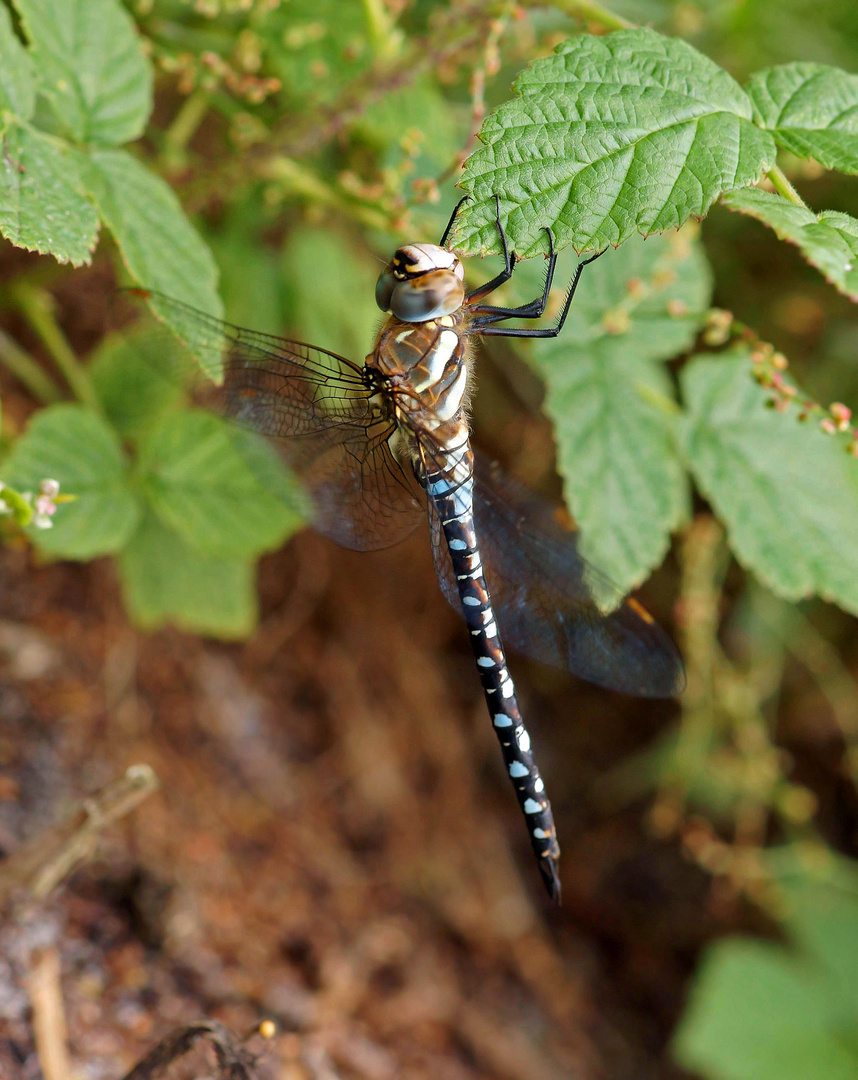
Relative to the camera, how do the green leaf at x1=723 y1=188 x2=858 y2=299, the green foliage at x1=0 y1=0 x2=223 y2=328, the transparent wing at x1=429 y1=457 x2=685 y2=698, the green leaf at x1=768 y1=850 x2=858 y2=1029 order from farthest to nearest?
Result: the green leaf at x1=768 y1=850 x2=858 y2=1029, the transparent wing at x1=429 y1=457 x2=685 y2=698, the green foliage at x1=0 y1=0 x2=223 y2=328, the green leaf at x1=723 y1=188 x2=858 y2=299

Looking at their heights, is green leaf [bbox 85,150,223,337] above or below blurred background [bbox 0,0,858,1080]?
above

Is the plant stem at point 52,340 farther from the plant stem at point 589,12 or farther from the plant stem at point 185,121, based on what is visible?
the plant stem at point 589,12

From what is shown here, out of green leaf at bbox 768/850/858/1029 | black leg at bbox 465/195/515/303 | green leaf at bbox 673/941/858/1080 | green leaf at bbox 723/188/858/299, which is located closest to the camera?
green leaf at bbox 723/188/858/299

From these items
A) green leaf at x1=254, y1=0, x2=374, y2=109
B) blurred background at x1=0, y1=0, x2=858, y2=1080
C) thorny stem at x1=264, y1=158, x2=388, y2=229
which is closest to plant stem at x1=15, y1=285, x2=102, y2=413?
blurred background at x1=0, y1=0, x2=858, y2=1080

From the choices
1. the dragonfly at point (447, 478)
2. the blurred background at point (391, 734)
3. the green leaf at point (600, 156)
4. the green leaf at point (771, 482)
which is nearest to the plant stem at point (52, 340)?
the blurred background at point (391, 734)

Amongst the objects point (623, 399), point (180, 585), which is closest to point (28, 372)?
point (180, 585)

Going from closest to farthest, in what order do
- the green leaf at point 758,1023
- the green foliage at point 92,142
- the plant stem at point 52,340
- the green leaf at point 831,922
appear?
the green foliage at point 92,142 → the plant stem at point 52,340 → the green leaf at point 758,1023 → the green leaf at point 831,922

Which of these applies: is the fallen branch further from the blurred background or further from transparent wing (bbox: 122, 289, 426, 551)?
transparent wing (bbox: 122, 289, 426, 551)

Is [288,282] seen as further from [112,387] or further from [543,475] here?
[543,475]
